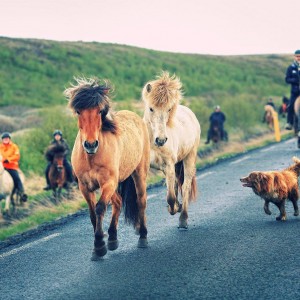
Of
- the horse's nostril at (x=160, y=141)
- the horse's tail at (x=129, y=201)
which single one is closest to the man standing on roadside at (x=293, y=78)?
the horse's nostril at (x=160, y=141)

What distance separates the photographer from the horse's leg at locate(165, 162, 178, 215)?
11039 millimetres

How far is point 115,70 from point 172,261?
91.5m

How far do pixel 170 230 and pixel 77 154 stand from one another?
2632 mm

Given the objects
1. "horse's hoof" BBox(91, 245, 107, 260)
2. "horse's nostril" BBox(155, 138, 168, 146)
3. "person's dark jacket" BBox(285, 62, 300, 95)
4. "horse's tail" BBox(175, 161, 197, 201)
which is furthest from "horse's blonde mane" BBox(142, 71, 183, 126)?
"person's dark jacket" BBox(285, 62, 300, 95)

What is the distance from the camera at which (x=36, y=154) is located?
23297mm

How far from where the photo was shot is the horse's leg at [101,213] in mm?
8555

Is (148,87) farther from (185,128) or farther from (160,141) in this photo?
(185,128)

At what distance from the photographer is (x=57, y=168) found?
55.5 ft

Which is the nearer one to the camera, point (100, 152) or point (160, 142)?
point (100, 152)

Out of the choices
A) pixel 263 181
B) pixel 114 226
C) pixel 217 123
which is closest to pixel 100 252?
pixel 114 226

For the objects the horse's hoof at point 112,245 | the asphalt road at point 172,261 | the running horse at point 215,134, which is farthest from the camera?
the running horse at point 215,134

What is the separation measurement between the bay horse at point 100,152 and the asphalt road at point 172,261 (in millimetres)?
472

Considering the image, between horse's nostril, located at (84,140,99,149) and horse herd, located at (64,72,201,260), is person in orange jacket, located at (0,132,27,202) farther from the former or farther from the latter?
horse's nostril, located at (84,140,99,149)

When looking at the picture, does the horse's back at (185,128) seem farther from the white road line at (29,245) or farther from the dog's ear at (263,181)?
the white road line at (29,245)
